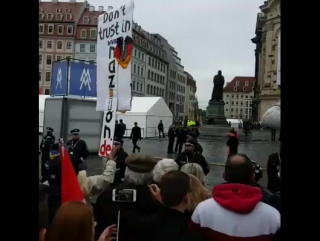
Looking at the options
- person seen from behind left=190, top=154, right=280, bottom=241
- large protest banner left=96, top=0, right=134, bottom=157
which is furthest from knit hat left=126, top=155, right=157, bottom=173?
large protest banner left=96, top=0, right=134, bottom=157

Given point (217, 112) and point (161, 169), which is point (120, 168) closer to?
point (161, 169)

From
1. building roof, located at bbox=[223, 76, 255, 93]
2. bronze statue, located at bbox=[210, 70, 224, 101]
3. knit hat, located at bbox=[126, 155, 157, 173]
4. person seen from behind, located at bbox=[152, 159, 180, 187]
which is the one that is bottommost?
person seen from behind, located at bbox=[152, 159, 180, 187]

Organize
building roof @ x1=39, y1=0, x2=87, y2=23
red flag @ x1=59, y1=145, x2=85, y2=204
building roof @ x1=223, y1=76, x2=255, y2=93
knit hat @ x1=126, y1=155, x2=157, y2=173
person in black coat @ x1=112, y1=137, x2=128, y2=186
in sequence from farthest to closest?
building roof @ x1=223, y1=76, x2=255, y2=93 < building roof @ x1=39, y1=0, x2=87, y2=23 < person in black coat @ x1=112, y1=137, x2=128, y2=186 < knit hat @ x1=126, y1=155, x2=157, y2=173 < red flag @ x1=59, y1=145, x2=85, y2=204

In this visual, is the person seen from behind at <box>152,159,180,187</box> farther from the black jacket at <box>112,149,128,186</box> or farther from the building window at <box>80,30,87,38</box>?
the building window at <box>80,30,87,38</box>

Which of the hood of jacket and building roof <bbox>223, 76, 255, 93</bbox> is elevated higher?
building roof <bbox>223, 76, 255, 93</bbox>

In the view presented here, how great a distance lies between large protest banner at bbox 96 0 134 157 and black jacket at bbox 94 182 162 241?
252 cm

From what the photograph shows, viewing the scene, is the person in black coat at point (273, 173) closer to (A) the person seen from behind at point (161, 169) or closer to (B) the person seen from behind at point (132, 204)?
(A) the person seen from behind at point (161, 169)

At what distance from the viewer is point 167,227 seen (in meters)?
2.56

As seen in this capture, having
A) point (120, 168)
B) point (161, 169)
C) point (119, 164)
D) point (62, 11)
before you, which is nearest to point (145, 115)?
point (119, 164)

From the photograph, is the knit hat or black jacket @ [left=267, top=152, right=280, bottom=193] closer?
the knit hat

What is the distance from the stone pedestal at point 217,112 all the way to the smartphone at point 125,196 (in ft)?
108

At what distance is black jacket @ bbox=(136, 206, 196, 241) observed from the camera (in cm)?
252

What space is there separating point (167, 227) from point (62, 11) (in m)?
90.0
